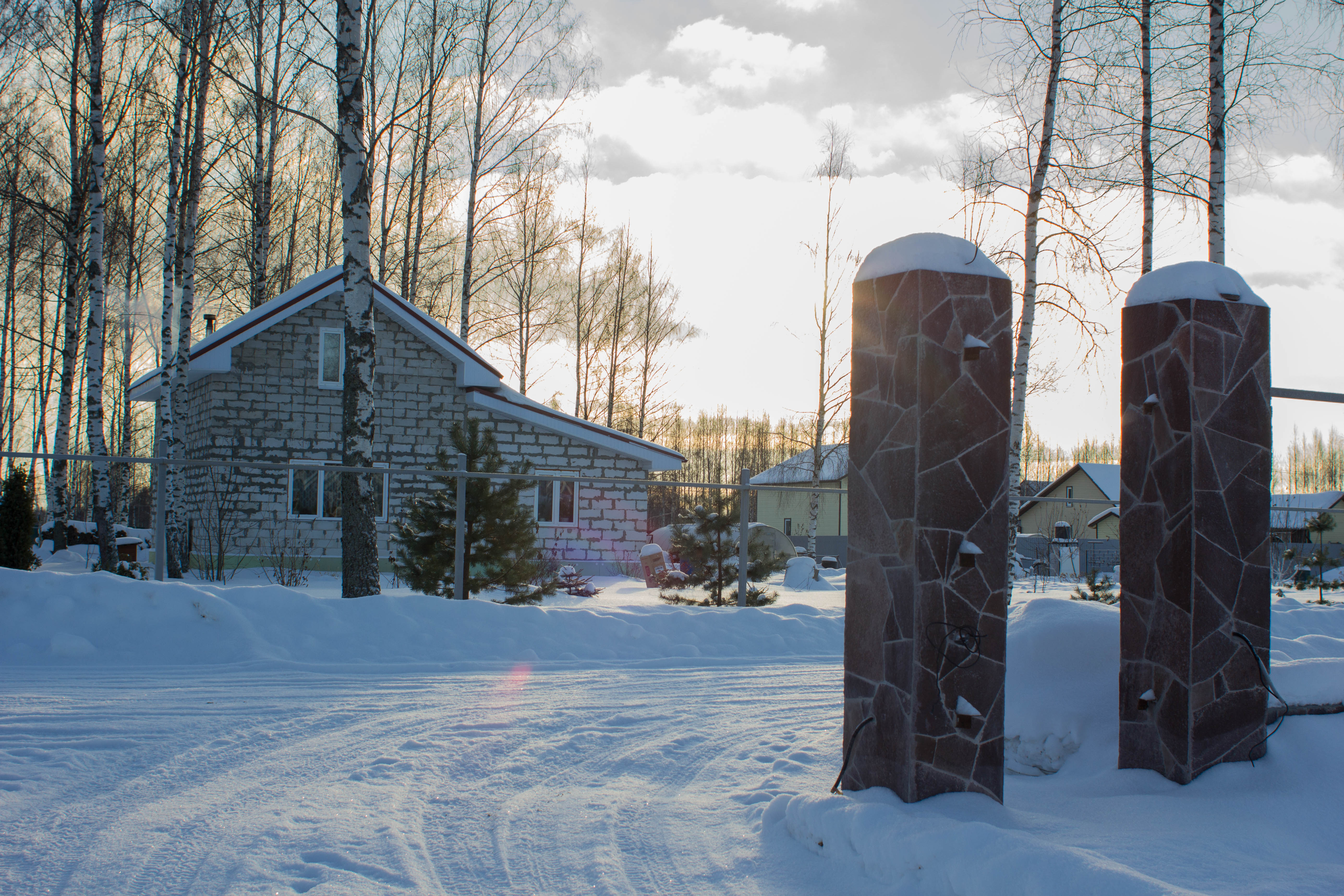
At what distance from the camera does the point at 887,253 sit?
3418 mm

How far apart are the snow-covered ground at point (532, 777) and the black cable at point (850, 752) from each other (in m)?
0.17

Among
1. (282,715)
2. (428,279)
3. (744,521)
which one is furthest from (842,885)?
(428,279)

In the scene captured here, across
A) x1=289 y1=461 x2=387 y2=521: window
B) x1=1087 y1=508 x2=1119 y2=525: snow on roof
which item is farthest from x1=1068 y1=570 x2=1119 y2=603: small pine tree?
x1=1087 y1=508 x2=1119 y2=525: snow on roof

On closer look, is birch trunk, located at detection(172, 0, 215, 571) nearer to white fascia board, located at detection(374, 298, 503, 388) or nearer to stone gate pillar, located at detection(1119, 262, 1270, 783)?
white fascia board, located at detection(374, 298, 503, 388)

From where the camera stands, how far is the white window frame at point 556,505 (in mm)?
15211

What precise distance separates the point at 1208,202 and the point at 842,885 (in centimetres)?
1032

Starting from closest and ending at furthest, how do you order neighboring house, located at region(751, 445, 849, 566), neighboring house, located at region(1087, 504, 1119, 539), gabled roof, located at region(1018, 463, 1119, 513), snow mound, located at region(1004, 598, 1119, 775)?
snow mound, located at region(1004, 598, 1119, 775), neighboring house, located at region(751, 445, 849, 566), neighboring house, located at region(1087, 504, 1119, 539), gabled roof, located at region(1018, 463, 1119, 513)

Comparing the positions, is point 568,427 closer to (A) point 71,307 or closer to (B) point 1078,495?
(A) point 71,307

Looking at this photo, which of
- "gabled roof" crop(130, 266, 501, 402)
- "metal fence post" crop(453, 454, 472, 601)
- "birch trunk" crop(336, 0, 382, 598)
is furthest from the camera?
"gabled roof" crop(130, 266, 501, 402)

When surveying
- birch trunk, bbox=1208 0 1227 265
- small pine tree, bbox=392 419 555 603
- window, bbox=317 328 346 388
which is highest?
birch trunk, bbox=1208 0 1227 265

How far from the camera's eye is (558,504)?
15.6m

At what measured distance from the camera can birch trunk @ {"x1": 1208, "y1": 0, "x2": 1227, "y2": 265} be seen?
31.8 ft

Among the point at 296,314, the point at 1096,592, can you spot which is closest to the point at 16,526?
the point at 296,314

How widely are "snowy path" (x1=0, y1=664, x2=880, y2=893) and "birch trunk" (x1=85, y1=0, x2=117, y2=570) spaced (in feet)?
23.8
